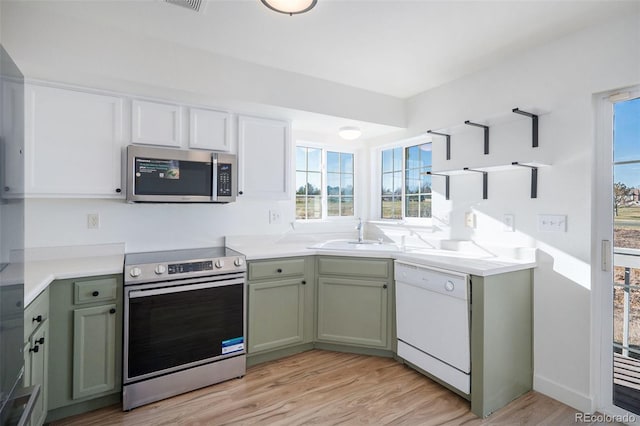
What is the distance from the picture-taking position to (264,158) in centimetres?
286

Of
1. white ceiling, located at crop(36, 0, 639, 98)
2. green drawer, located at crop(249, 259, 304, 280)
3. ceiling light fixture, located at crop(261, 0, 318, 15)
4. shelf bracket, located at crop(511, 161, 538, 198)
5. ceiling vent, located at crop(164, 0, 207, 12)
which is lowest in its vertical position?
green drawer, located at crop(249, 259, 304, 280)

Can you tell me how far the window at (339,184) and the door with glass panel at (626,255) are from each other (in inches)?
94.8

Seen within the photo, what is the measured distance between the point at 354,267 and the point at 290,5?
74.9 inches

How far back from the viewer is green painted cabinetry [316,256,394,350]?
8.77 feet

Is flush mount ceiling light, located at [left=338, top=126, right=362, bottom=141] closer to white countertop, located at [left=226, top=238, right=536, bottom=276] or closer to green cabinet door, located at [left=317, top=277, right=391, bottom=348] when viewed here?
white countertop, located at [left=226, top=238, right=536, bottom=276]

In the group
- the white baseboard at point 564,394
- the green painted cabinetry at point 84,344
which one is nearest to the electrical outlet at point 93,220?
the green painted cabinetry at point 84,344

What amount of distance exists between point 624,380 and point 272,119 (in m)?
3.04

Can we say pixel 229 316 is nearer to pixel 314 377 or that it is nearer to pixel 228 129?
pixel 314 377

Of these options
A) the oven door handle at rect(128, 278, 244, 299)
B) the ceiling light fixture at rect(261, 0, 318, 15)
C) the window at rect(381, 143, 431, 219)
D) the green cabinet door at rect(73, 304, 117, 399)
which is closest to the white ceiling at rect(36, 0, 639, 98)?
the ceiling light fixture at rect(261, 0, 318, 15)

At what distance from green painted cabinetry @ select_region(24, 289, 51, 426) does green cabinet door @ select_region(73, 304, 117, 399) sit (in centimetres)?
14

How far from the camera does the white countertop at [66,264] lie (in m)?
1.73

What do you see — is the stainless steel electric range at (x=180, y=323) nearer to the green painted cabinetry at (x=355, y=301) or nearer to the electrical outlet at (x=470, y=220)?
the green painted cabinetry at (x=355, y=301)

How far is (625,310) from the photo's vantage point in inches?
77.6

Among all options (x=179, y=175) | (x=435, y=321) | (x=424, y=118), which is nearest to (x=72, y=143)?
(x=179, y=175)
